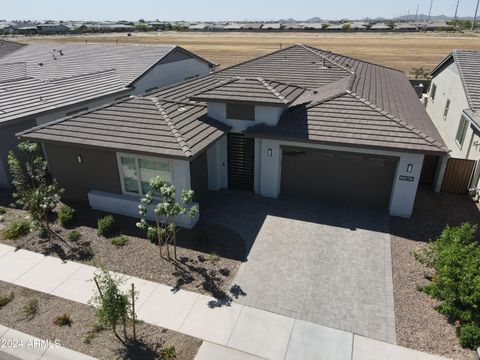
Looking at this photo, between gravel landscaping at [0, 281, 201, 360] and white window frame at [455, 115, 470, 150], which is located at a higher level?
white window frame at [455, 115, 470, 150]

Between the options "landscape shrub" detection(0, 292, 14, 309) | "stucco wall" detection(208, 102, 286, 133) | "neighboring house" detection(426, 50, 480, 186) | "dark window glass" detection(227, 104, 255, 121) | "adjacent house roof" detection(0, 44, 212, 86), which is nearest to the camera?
"landscape shrub" detection(0, 292, 14, 309)

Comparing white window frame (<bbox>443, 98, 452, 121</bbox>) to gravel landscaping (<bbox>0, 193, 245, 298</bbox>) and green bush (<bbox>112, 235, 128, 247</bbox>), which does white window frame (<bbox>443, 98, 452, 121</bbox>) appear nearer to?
gravel landscaping (<bbox>0, 193, 245, 298</bbox>)

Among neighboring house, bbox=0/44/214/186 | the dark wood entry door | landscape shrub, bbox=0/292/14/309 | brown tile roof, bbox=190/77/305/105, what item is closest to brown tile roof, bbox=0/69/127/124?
neighboring house, bbox=0/44/214/186

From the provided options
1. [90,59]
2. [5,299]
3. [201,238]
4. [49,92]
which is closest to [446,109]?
[201,238]

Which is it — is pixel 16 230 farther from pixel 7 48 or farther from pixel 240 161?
pixel 7 48

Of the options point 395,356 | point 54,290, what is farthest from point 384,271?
point 54,290

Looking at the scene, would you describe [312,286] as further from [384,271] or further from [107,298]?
[107,298]
